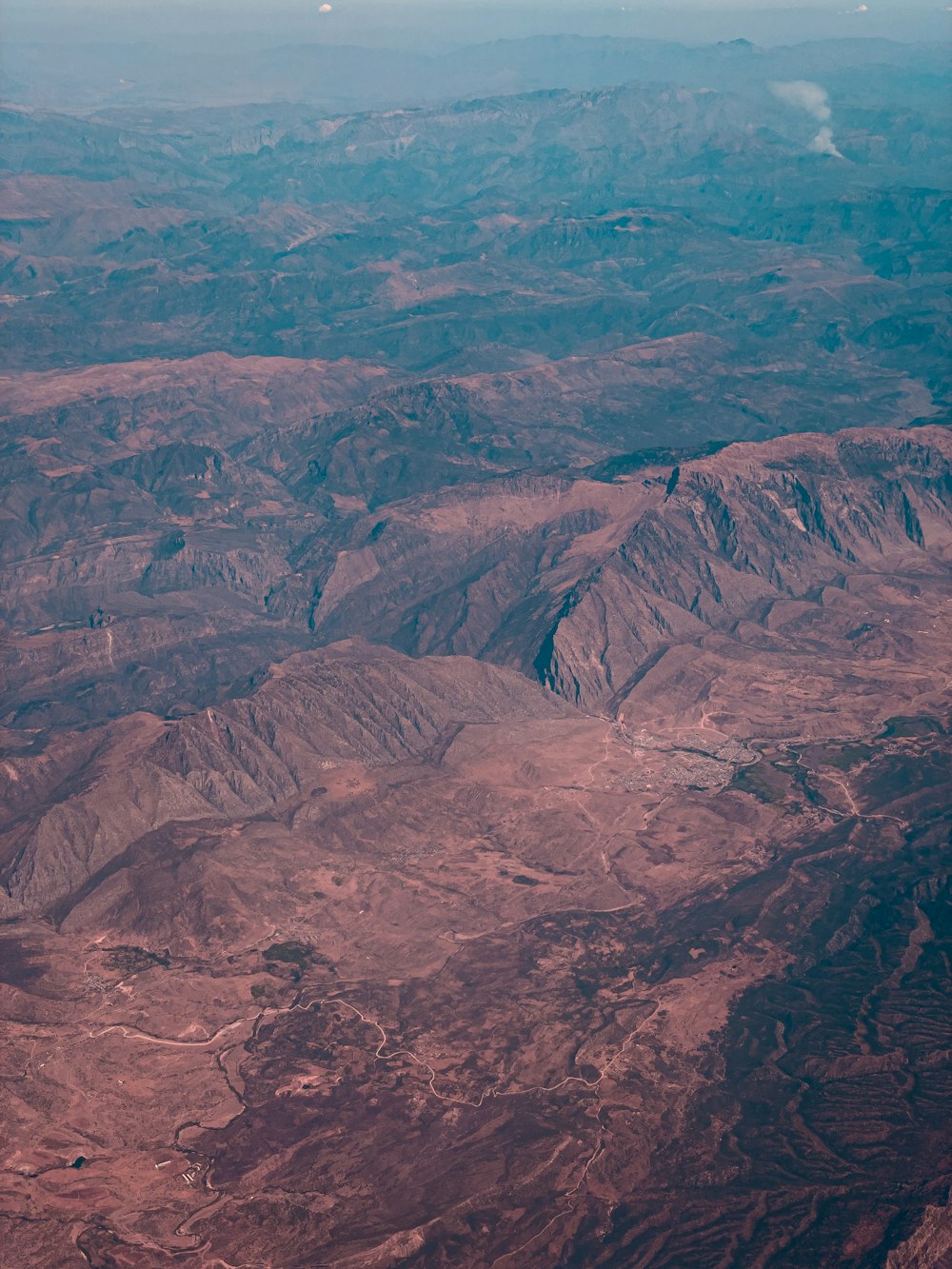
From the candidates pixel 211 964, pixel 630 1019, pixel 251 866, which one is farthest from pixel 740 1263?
pixel 251 866

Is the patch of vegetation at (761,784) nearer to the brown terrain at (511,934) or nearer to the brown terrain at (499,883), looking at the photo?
the brown terrain at (511,934)

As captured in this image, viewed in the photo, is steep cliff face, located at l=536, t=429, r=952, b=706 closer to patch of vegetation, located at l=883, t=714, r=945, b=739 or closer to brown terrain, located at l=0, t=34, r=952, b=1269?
brown terrain, located at l=0, t=34, r=952, b=1269

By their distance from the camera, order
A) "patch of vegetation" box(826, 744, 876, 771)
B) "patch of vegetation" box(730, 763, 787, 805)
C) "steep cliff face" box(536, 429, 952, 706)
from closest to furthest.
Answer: "patch of vegetation" box(730, 763, 787, 805) → "patch of vegetation" box(826, 744, 876, 771) → "steep cliff face" box(536, 429, 952, 706)

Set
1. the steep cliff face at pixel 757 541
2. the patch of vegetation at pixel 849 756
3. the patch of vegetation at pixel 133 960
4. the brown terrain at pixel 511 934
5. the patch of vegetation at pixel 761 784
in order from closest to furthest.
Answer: the brown terrain at pixel 511 934 → the patch of vegetation at pixel 133 960 → the patch of vegetation at pixel 761 784 → the patch of vegetation at pixel 849 756 → the steep cliff face at pixel 757 541

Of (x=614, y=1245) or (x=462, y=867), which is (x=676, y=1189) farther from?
(x=462, y=867)

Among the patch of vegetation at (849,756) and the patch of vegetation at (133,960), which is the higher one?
the patch of vegetation at (849,756)

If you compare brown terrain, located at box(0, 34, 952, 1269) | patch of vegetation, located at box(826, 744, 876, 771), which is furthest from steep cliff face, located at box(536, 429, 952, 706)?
patch of vegetation, located at box(826, 744, 876, 771)

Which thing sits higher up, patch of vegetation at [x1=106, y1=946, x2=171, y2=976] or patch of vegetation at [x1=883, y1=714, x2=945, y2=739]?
patch of vegetation at [x1=883, y1=714, x2=945, y2=739]

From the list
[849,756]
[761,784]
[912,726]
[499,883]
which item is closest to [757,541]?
[912,726]

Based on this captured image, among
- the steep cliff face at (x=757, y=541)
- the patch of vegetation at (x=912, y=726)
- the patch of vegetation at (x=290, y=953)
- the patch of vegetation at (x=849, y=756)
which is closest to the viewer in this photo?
the patch of vegetation at (x=290, y=953)

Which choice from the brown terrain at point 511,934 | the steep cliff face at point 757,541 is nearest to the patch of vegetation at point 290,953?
the brown terrain at point 511,934

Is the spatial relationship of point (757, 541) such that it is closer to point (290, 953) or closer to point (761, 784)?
point (761, 784)

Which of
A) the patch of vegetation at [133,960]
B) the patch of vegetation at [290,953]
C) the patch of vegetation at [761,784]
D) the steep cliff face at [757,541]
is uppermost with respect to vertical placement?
the steep cliff face at [757,541]
